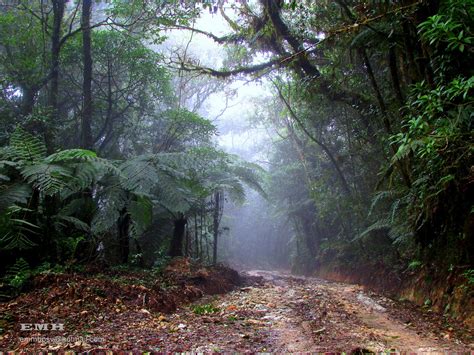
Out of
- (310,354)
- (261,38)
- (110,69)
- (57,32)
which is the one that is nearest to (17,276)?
(310,354)

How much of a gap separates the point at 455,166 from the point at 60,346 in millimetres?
4069

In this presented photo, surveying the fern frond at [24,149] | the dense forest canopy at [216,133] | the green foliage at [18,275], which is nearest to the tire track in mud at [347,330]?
the dense forest canopy at [216,133]

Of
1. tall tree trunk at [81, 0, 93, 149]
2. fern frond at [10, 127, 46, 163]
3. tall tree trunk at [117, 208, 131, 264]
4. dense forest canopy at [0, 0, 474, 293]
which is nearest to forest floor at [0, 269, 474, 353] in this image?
dense forest canopy at [0, 0, 474, 293]

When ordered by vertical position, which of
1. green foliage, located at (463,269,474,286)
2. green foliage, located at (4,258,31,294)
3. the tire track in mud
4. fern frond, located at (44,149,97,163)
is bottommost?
the tire track in mud

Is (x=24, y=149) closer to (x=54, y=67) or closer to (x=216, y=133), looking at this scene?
(x=54, y=67)

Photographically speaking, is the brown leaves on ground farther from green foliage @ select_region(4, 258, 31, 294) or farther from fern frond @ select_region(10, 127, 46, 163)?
fern frond @ select_region(10, 127, 46, 163)

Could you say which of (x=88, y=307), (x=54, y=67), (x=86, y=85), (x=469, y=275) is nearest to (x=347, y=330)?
(x=469, y=275)

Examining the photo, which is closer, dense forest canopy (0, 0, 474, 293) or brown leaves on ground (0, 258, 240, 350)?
brown leaves on ground (0, 258, 240, 350)

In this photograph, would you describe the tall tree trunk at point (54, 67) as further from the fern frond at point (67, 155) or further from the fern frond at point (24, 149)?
the fern frond at point (67, 155)

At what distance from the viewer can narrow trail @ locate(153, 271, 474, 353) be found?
2.64 metres

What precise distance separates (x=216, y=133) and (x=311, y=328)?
668 cm

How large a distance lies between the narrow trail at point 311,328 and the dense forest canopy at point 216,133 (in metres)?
1.08

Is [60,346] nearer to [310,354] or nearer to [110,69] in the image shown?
[310,354]

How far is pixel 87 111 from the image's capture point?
21.9ft
